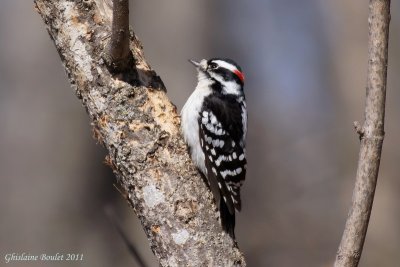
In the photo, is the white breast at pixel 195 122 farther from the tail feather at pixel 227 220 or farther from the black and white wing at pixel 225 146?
the tail feather at pixel 227 220

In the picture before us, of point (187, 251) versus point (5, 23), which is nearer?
point (187, 251)

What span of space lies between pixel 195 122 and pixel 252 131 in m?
8.96

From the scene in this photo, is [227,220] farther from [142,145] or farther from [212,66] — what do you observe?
[212,66]

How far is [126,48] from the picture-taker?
Result: 416 cm

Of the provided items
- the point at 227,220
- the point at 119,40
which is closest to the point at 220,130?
the point at 227,220

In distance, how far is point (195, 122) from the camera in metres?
5.11

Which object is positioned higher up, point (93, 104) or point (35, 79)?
point (35, 79)

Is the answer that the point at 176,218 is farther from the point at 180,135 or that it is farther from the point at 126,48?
the point at 126,48

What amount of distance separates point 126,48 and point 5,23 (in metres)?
5.62

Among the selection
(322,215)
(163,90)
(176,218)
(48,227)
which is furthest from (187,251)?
(322,215)

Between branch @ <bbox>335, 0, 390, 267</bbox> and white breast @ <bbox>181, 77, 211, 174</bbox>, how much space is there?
4.97ft

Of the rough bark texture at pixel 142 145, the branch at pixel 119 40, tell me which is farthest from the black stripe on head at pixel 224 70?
the branch at pixel 119 40

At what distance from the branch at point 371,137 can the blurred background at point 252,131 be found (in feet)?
10.5

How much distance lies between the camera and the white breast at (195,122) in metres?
4.68
